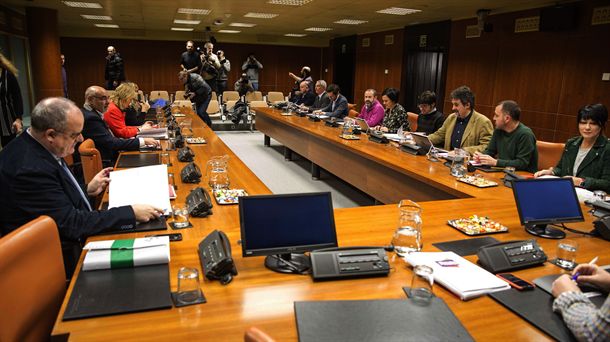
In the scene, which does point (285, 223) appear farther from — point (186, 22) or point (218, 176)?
point (186, 22)

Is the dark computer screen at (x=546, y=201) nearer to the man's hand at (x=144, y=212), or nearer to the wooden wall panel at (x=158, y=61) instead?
the man's hand at (x=144, y=212)

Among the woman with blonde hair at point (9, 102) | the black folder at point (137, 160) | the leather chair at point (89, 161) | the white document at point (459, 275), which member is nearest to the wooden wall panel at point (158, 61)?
the woman with blonde hair at point (9, 102)

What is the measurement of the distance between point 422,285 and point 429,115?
3.91 m

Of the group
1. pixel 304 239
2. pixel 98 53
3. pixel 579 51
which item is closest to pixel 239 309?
pixel 304 239

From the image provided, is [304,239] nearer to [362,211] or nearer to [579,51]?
[362,211]

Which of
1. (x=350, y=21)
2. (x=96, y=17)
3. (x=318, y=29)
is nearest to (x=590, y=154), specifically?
(x=350, y=21)

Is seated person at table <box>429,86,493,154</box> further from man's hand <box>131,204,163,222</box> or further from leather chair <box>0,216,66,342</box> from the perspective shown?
leather chair <box>0,216,66,342</box>

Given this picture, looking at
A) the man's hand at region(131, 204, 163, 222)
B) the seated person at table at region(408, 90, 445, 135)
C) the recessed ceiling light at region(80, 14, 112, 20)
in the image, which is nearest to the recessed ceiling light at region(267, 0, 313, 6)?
the seated person at table at region(408, 90, 445, 135)

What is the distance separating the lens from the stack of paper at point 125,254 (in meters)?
1.50

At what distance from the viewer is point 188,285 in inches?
54.0

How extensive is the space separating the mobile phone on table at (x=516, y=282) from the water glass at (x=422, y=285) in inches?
11.5

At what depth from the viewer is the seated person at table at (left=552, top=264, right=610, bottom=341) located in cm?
113

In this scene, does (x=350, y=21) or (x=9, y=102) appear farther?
(x=350, y=21)

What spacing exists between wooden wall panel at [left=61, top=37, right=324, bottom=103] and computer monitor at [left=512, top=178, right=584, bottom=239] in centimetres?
1468
